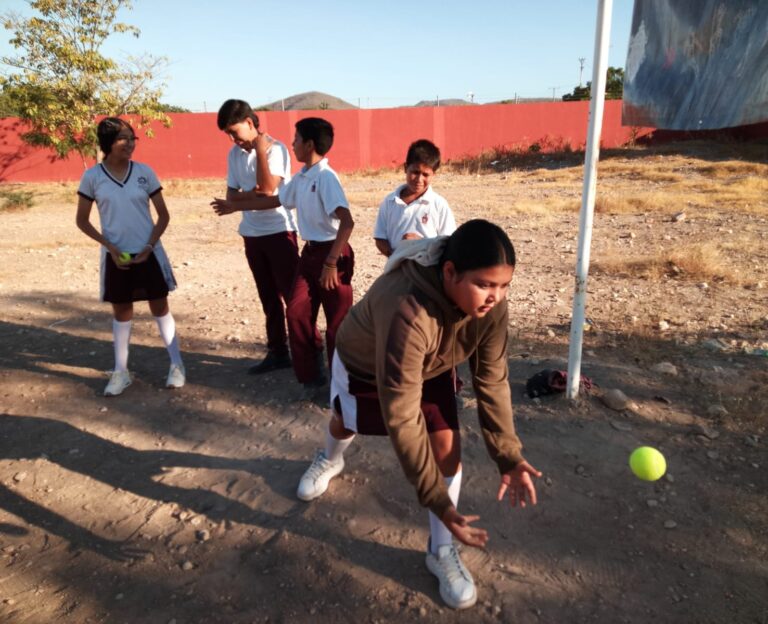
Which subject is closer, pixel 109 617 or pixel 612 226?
pixel 109 617

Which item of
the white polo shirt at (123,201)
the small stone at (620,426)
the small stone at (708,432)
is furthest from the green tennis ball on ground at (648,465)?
the white polo shirt at (123,201)

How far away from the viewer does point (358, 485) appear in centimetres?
283

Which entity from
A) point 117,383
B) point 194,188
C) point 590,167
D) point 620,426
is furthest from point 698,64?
point 194,188

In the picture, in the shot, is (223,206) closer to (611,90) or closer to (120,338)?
(120,338)

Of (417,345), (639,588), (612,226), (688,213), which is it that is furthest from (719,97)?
(688,213)

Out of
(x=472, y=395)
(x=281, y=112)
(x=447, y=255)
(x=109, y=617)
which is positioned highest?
(x=281, y=112)

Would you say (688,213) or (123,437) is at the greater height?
(688,213)

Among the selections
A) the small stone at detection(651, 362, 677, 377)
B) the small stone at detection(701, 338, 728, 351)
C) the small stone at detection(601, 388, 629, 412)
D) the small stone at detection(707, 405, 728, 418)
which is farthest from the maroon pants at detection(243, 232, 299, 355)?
the small stone at detection(701, 338, 728, 351)

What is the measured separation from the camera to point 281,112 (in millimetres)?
Answer: 22141

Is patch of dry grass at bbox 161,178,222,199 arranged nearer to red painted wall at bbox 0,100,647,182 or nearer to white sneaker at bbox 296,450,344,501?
red painted wall at bbox 0,100,647,182

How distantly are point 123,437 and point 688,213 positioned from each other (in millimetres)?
9451

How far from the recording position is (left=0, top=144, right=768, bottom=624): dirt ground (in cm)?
218

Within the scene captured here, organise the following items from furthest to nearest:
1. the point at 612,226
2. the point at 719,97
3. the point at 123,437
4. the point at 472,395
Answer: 1. the point at 612,226
2. the point at 472,395
3. the point at 123,437
4. the point at 719,97

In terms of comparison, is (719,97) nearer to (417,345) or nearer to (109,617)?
(417,345)
